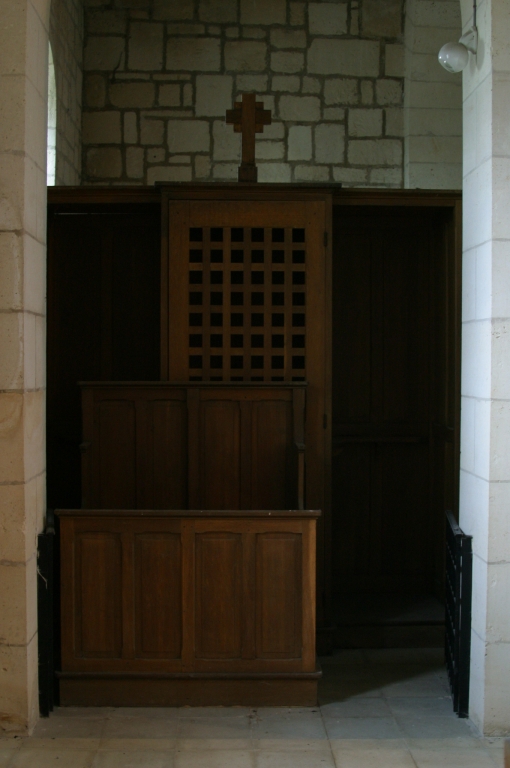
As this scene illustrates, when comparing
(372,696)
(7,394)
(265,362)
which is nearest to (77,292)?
(265,362)

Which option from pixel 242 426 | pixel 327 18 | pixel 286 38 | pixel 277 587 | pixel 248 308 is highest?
pixel 327 18

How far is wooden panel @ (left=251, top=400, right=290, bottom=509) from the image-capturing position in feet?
13.5

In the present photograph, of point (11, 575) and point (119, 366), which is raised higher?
point (119, 366)

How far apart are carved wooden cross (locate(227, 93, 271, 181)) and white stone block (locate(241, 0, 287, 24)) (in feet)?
7.67

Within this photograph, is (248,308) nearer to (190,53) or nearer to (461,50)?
(461,50)

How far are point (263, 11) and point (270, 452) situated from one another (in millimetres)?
3912

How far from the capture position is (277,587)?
3467 millimetres

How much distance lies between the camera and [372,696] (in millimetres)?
3703

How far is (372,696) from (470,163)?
2444 mm

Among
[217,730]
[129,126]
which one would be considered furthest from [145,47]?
[217,730]

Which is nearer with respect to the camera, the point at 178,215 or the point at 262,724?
the point at 262,724

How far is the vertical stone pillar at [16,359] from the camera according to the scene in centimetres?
314

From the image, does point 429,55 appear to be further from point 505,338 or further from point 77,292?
point 505,338

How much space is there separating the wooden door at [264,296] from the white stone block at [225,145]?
2188mm
